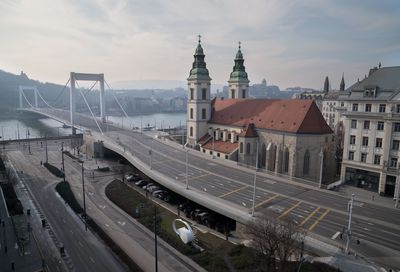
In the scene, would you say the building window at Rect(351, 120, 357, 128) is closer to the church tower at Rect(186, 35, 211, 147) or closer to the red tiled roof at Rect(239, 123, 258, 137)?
the red tiled roof at Rect(239, 123, 258, 137)

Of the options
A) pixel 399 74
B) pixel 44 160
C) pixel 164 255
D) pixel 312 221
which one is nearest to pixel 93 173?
pixel 44 160

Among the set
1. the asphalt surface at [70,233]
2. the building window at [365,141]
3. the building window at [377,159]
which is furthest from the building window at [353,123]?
the asphalt surface at [70,233]

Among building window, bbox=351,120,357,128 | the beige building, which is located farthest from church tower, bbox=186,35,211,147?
building window, bbox=351,120,357,128

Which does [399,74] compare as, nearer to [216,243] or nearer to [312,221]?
[312,221]

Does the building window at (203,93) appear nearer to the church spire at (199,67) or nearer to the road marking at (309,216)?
the church spire at (199,67)

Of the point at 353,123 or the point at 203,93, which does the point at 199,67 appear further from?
the point at 353,123

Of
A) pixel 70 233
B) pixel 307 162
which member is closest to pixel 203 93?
pixel 307 162
